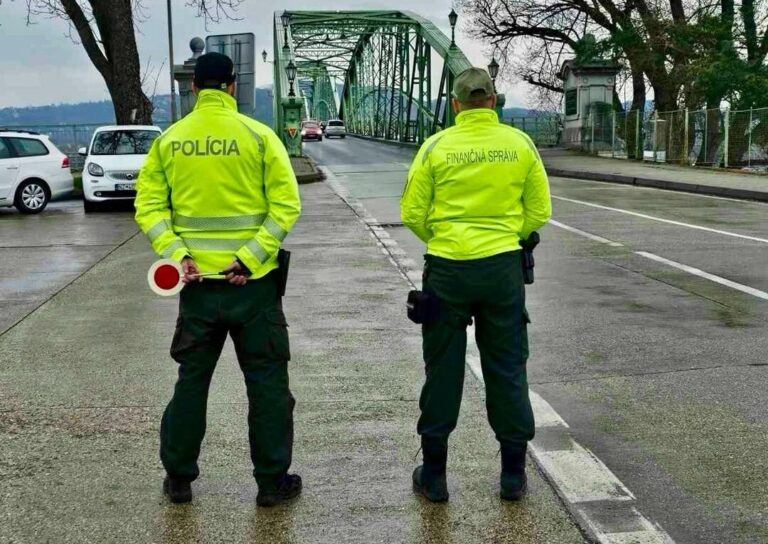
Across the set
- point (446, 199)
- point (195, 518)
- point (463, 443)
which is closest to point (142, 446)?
point (195, 518)

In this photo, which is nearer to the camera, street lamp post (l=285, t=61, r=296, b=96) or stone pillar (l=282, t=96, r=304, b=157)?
stone pillar (l=282, t=96, r=304, b=157)

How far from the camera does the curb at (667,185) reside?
19516 millimetres

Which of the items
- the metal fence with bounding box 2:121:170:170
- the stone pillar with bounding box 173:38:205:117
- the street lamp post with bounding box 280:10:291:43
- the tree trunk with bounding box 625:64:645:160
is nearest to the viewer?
the stone pillar with bounding box 173:38:205:117

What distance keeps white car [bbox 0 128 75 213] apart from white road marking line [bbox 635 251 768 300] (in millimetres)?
12532

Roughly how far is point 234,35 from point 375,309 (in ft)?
23.9

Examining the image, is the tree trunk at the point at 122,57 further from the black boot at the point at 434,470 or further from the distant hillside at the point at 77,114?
the black boot at the point at 434,470

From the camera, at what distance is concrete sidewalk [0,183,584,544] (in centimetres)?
368

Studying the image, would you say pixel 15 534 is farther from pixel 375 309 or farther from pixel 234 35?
pixel 234 35

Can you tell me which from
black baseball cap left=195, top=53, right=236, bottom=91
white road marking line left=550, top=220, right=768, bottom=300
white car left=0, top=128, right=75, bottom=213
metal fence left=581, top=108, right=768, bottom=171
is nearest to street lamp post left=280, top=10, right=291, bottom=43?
metal fence left=581, top=108, right=768, bottom=171

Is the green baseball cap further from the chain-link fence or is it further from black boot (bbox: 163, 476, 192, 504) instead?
the chain-link fence

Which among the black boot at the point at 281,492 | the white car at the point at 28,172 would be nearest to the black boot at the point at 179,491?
the black boot at the point at 281,492

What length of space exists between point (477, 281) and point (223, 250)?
993mm

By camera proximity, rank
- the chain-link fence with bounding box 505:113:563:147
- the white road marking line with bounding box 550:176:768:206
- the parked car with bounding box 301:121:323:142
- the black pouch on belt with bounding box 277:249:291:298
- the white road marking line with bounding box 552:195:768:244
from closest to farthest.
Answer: the black pouch on belt with bounding box 277:249:291:298, the white road marking line with bounding box 552:195:768:244, the white road marking line with bounding box 550:176:768:206, the chain-link fence with bounding box 505:113:563:147, the parked car with bounding box 301:121:323:142

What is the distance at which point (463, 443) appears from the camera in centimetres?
463
